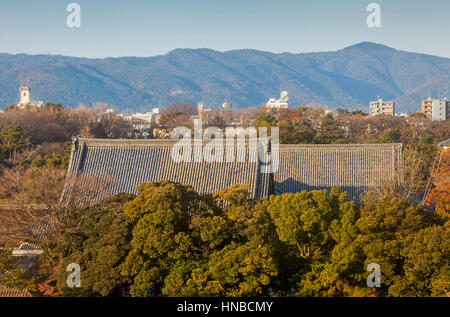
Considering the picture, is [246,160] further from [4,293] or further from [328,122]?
[328,122]

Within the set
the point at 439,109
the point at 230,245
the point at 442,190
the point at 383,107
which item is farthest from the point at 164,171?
the point at 383,107

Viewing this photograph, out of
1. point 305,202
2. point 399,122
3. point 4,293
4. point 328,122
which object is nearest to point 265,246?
point 305,202

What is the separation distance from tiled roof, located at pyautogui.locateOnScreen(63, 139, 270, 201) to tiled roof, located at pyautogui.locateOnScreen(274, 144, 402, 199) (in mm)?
4502

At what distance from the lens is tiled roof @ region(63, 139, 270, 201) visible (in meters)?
16.6

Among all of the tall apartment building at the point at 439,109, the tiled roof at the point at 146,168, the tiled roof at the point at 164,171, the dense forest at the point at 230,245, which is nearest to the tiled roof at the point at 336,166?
the tiled roof at the point at 164,171

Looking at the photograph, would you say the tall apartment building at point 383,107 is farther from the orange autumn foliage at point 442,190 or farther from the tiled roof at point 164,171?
the tiled roof at point 164,171

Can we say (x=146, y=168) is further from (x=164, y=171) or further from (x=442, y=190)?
(x=442, y=190)

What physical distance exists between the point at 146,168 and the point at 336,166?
8.24 metres

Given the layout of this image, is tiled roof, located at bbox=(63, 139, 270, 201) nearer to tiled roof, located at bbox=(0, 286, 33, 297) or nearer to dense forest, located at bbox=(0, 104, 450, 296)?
dense forest, located at bbox=(0, 104, 450, 296)

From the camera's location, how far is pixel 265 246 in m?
11.1

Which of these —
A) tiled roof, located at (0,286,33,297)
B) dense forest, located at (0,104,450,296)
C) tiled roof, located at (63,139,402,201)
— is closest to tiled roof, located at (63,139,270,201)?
tiled roof, located at (63,139,402,201)

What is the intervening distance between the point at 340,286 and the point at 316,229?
1275 millimetres

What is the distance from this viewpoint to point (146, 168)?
57.8ft

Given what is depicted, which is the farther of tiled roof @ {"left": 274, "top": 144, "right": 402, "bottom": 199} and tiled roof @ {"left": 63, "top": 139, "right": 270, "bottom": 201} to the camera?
tiled roof @ {"left": 274, "top": 144, "right": 402, "bottom": 199}
